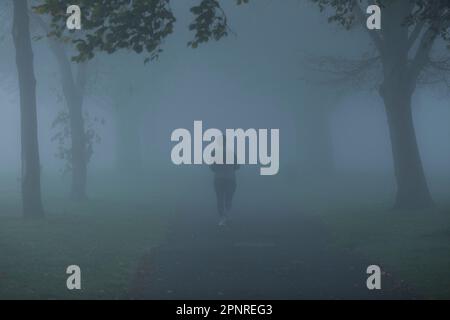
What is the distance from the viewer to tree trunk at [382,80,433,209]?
2272cm

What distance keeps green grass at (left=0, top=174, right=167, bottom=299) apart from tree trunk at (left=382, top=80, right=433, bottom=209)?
7591 millimetres

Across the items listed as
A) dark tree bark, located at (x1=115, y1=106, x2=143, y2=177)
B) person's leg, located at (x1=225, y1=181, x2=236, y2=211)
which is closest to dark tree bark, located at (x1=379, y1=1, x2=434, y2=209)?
person's leg, located at (x1=225, y1=181, x2=236, y2=211)

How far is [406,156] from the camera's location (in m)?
22.9

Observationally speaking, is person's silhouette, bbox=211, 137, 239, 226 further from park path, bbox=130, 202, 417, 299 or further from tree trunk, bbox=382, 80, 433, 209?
tree trunk, bbox=382, 80, 433, 209

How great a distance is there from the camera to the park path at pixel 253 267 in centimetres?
1091

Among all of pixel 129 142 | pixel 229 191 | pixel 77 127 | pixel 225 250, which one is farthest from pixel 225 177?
pixel 129 142

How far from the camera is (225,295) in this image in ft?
→ 35.0

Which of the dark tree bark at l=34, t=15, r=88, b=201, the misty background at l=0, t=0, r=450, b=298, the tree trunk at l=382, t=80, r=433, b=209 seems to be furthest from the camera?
the dark tree bark at l=34, t=15, r=88, b=201

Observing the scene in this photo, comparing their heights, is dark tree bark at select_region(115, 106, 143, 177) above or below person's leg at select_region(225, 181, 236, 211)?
above

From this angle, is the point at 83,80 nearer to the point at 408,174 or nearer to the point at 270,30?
the point at 408,174

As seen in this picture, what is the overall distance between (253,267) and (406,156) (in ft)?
36.6

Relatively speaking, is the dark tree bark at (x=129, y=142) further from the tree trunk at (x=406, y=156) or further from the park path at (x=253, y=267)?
the park path at (x=253, y=267)

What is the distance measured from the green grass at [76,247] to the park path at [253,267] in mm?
419
